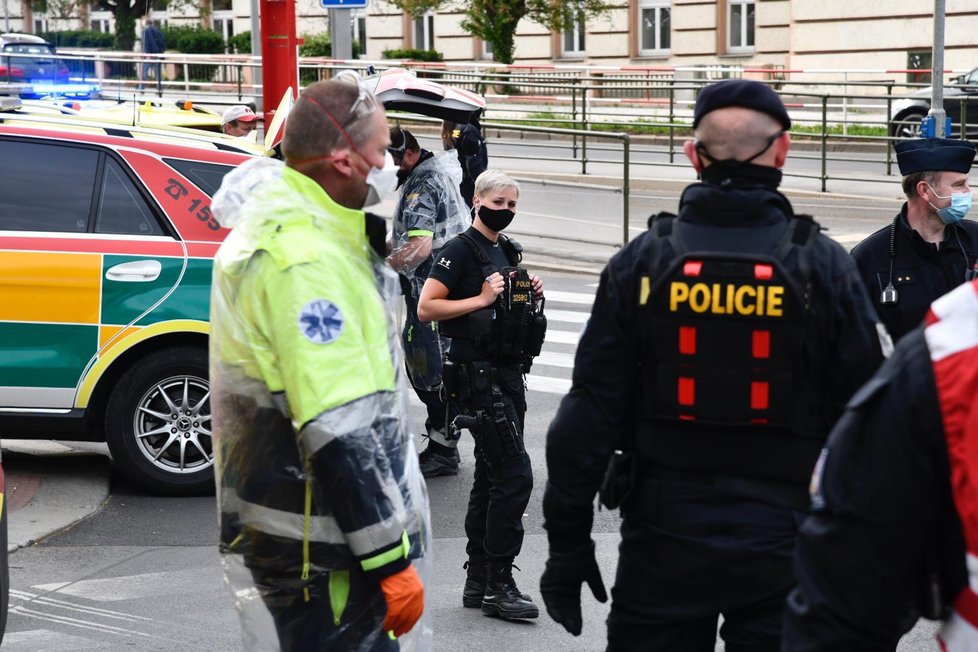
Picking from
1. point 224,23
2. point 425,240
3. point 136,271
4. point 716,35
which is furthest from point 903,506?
point 224,23

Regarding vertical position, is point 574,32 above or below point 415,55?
above

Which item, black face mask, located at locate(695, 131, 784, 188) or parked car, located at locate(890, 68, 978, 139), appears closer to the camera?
black face mask, located at locate(695, 131, 784, 188)

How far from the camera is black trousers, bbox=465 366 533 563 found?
5332 millimetres

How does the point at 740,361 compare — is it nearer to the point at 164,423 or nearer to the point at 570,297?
the point at 164,423

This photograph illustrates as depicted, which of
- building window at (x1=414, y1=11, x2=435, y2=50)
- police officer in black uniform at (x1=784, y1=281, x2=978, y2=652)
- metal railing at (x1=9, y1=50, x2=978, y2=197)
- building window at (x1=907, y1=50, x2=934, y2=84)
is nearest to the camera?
police officer in black uniform at (x1=784, y1=281, x2=978, y2=652)

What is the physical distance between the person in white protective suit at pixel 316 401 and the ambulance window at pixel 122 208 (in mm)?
3752

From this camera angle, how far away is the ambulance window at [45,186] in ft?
22.7

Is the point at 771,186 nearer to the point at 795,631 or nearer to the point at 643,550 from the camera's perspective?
the point at 643,550

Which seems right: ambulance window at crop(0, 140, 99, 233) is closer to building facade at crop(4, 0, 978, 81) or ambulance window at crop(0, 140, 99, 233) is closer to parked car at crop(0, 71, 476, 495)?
parked car at crop(0, 71, 476, 495)

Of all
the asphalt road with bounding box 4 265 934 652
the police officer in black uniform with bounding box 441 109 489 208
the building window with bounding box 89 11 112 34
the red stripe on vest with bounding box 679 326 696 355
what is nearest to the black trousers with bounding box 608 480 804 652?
the red stripe on vest with bounding box 679 326 696 355

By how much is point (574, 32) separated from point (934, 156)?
29850 millimetres

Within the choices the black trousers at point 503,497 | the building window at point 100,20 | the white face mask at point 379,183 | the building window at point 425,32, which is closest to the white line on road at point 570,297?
the black trousers at point 503,497

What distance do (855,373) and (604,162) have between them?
14.6 m

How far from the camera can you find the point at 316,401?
303 cm
